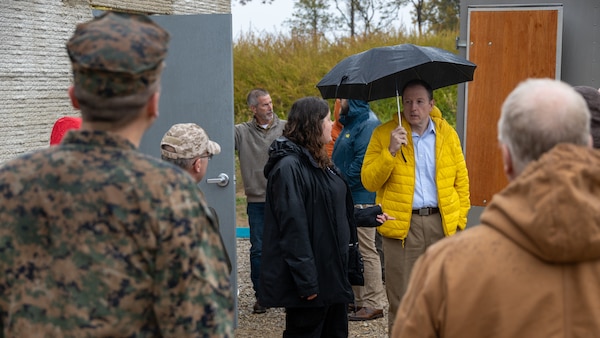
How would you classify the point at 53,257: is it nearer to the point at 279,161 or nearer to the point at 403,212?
the point at 279,161

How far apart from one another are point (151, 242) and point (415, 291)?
690 mm

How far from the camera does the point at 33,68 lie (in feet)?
18.1

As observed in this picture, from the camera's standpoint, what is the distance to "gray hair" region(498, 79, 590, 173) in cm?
189

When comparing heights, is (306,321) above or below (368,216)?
below

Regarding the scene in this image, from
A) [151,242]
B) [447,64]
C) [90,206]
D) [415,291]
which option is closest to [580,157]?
[415,291]

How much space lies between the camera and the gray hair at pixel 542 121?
6.19 ft

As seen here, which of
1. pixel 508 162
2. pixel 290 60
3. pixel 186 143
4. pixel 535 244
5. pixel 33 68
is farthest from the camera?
pixel 290 60

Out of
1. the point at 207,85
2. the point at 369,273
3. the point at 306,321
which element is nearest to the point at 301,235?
the point at 306,321

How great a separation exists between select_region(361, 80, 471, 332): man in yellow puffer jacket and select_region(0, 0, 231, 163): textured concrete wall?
2.43 m

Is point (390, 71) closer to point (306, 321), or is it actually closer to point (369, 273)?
point (306, 321)

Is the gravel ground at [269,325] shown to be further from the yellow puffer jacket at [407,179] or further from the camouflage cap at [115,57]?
the camouflage cap at [115,57]

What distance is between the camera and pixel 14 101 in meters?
5.34

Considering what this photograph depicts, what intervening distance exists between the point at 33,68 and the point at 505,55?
3645 millimetres

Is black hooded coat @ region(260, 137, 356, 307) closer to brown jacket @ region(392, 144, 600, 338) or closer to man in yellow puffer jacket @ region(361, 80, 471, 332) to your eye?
man in yellow puffer jacket @ region(361, 80, 471, 332)
